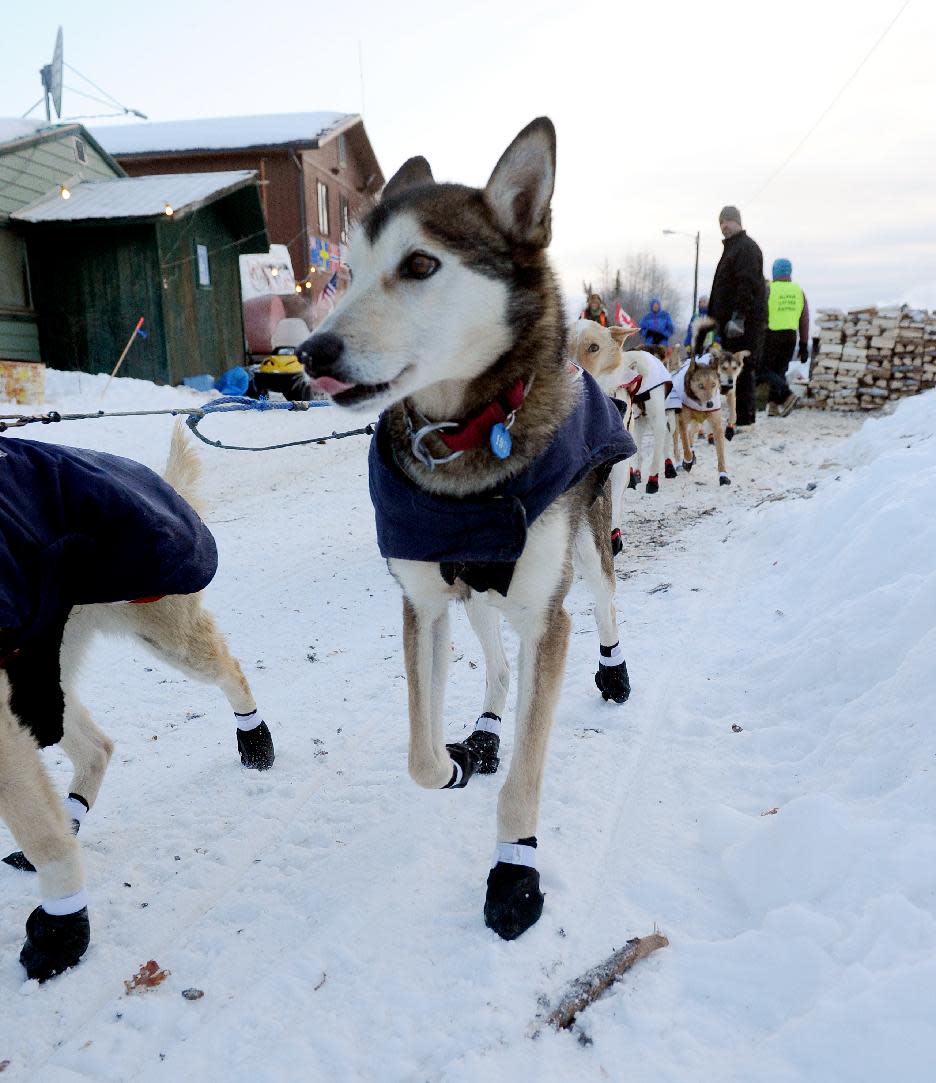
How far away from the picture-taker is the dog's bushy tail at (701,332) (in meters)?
11.1

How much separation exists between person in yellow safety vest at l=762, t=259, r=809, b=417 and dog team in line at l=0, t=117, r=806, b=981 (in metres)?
12.5

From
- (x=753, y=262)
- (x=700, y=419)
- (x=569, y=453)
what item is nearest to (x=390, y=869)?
(x=569, y=453)

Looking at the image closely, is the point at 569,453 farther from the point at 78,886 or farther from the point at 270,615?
the point at 270,615

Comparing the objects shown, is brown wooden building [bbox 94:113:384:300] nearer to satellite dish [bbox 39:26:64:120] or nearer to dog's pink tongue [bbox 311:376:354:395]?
satellite dish [bbox 39:26:64:120]

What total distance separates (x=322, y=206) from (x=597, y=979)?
2495 centimetres

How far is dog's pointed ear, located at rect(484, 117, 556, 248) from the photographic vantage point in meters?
2.04

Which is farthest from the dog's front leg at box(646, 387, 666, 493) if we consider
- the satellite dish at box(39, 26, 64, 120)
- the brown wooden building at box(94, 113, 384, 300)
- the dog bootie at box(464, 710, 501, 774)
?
the satellite dish at box(39, 26, 64, 120)

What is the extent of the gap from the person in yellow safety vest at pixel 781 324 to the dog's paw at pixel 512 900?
13077mm

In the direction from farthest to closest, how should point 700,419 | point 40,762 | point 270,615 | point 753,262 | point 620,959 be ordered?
A: point 753,262 < point 700,419 < point 270,615 < point 40,762 < point 620,959

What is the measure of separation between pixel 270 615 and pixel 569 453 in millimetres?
2832

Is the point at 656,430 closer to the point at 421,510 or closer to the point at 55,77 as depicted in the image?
the point at 421,510

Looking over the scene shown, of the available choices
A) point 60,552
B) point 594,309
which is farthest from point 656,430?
point 60,552

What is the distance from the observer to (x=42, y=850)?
78.3 inches

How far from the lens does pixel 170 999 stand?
1.84m
